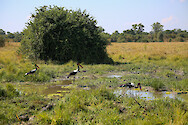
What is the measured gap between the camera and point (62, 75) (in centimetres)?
1375

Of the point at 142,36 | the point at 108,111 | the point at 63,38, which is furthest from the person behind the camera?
the point at 142,36

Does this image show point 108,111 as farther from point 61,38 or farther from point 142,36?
point 142,36

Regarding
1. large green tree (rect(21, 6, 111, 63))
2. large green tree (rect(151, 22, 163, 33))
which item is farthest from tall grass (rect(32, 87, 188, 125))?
large green tree (rect(151, 22, 163, 33))

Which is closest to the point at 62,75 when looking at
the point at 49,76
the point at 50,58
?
the point at 49,76

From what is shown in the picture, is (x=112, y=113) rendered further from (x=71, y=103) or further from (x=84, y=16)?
(x=84, y=16)

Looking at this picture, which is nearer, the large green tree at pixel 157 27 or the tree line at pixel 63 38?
the tree line at pixel 63 38

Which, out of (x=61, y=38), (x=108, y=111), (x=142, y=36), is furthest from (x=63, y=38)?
(x=142, y=36)

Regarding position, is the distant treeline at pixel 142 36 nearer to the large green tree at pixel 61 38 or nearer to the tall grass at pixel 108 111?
the large green tree at pixel 61 38

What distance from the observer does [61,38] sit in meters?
20.0

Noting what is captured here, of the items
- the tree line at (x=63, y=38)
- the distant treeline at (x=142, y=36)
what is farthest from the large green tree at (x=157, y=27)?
the tree line at (x=63, y=38)

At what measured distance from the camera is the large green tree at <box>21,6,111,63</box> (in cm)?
1980

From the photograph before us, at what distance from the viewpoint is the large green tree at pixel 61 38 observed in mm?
19797

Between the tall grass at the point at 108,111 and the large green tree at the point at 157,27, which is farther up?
the large green tree at the point at 157,27

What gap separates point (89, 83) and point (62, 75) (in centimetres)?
334
